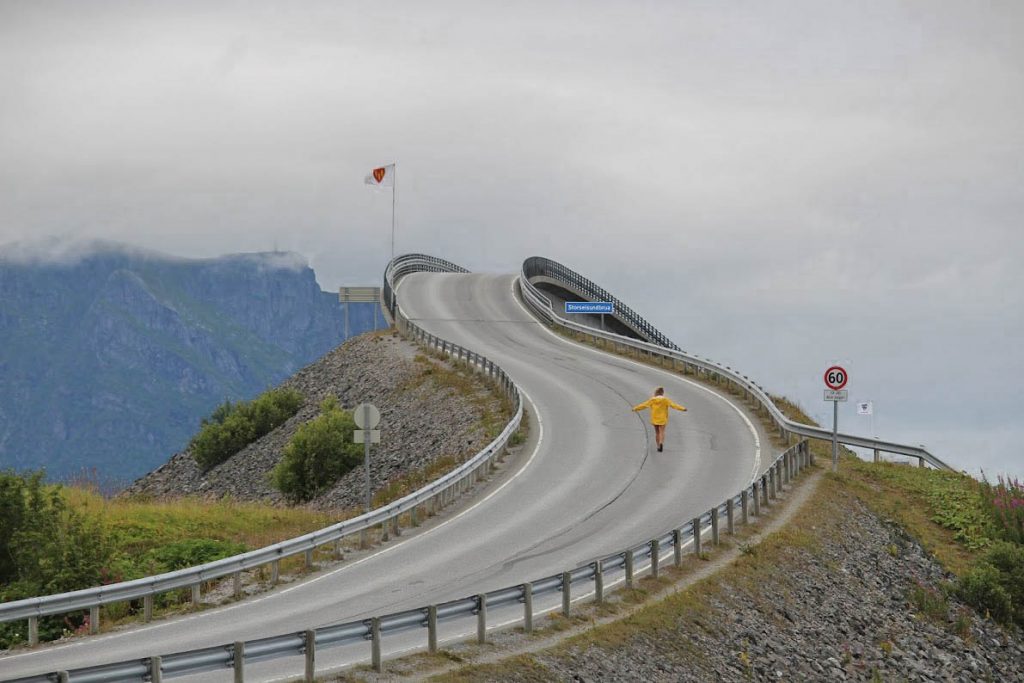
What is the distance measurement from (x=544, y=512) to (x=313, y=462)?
54.4 feet

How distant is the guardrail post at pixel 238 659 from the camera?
55.9 ft

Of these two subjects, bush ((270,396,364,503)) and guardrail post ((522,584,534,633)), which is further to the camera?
bush ((270,396,364,503))

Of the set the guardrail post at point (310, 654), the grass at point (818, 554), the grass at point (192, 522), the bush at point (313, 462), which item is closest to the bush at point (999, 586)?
the grass at point (818, 554)

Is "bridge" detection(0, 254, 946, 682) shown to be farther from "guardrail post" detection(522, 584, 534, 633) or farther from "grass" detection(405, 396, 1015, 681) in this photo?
"grass" detection(405, 396, 1015, 681)

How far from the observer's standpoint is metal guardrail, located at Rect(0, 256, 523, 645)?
21.1 metres

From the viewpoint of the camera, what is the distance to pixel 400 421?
50.1 meters

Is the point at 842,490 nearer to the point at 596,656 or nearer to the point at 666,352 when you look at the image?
the point at 596,656

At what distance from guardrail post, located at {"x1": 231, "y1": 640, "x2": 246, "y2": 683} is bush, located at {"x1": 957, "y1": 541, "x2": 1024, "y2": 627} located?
1867 centimetres

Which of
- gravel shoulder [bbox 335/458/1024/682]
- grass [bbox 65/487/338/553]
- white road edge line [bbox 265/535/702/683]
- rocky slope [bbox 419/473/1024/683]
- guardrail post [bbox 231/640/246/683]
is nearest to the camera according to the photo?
guardrail post [bbox 231/640/246/683]

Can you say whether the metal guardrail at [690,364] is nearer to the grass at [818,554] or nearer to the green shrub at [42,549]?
the grass at [818,554]

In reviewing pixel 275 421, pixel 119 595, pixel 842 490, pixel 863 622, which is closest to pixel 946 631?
pixel 863 622

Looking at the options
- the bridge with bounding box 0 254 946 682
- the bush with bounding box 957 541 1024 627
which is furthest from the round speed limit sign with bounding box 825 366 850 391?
the bush with bounding box 957 541 1024 627

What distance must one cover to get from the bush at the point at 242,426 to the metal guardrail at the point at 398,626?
111ft

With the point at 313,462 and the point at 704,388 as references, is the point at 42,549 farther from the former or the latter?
the point at 704,388
